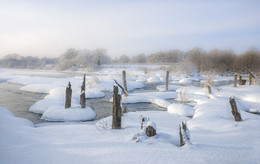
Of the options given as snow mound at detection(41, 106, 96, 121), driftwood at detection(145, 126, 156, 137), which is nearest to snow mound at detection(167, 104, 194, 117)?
snow mound at detection(41, 106, 96, 121)

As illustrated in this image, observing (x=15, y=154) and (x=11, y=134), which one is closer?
(x=15, y=154)

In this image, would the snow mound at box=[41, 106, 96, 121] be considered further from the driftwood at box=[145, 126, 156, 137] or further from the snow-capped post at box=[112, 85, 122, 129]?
the driftwood at box=[145, 126, 156, 137]

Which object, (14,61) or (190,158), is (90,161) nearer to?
(190,158)

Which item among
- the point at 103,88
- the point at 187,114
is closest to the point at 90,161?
the point at 187,114

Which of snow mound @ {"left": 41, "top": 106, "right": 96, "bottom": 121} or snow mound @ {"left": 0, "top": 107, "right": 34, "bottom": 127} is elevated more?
snow mound @ {"left": 0, "top": 107, "right": 34, "bottom": 127}

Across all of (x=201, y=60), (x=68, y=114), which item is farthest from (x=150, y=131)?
(x=201, y=60)

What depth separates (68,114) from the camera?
9031mm

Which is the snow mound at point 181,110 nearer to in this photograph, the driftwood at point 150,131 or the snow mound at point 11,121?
the driftwood at point 150,131

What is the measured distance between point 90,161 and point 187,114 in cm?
805

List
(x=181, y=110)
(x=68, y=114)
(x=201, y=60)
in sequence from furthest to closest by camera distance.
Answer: (x=201, y=60) < (x=181, y=110) < (x=68, y=114)

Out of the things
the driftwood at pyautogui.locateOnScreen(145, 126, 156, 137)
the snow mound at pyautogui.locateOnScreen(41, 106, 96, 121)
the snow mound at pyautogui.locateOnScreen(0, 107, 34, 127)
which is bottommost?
the snow mound at pyautogui.locateOnScreen(41, 106, 96, 121)

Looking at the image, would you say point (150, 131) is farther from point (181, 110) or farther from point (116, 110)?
point (181, 110)

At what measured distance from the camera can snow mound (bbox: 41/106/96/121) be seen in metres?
8.83

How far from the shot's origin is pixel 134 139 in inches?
156
